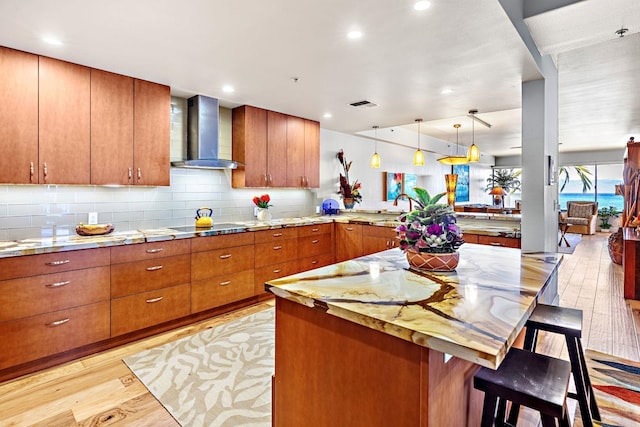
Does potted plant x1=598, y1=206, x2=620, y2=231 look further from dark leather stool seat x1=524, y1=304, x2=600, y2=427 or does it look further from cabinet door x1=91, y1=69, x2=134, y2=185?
cabinet door x1=91, y1=69, x2=134, y2=185

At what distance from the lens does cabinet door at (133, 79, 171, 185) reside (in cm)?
325

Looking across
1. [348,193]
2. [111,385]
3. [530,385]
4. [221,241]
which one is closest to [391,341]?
[530,385]

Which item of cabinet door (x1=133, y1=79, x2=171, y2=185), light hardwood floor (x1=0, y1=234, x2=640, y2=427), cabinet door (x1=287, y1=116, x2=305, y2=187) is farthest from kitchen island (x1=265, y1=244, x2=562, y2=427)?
cabinet door (x1=287, y1=116, x2=305, y2=187)

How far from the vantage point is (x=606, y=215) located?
10.9 metres

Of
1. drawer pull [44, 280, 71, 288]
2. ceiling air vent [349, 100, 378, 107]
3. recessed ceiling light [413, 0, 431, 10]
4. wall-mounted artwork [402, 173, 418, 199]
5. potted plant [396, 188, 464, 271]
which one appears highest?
ceiling air vent [349, 100, 378, 107]

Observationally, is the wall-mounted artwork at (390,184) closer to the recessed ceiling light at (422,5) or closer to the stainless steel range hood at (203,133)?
the stainless steel range hood at (203,133)

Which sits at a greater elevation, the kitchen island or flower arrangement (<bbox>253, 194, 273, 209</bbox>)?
flower arrangement (<bbox>253, 194, 273, 209</bbox>)

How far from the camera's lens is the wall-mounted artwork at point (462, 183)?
1020cm

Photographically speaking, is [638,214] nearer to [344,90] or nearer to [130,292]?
[344,90]

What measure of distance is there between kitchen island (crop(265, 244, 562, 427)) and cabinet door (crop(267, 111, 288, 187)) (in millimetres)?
3032

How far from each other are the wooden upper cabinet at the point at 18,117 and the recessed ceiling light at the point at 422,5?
2.87m

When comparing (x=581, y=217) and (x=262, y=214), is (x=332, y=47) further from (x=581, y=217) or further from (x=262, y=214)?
(x=581, y=217)

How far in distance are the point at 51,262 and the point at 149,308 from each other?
85 centimetres

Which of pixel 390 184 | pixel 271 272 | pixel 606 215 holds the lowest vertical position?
pixel 271 272
